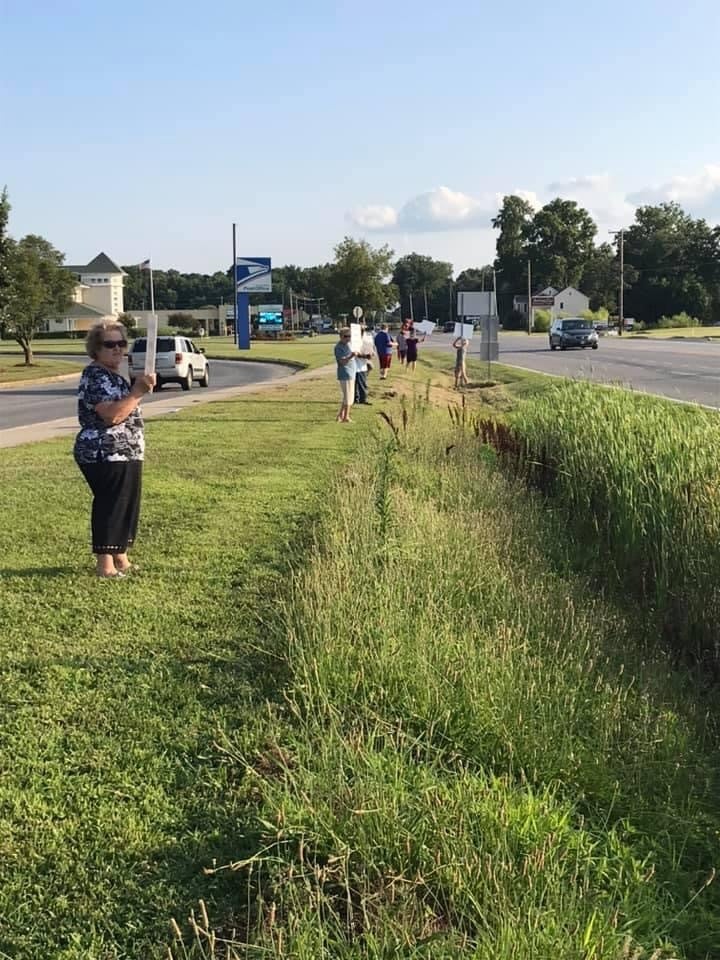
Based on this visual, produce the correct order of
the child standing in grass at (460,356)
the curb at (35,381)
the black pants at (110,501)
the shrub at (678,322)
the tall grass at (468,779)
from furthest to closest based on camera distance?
the shrub at (678,322) < the curb at (35,381) < the child standing in grass at (460,356) < the black pants at (110,501) < the tall grass at (468,779)

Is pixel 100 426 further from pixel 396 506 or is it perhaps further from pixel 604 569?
pixel 604 569

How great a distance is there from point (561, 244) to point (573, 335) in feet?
339

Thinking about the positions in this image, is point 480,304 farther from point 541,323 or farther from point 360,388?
point 541,323

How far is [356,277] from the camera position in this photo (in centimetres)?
7062

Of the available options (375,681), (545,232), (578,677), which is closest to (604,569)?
(578,677)

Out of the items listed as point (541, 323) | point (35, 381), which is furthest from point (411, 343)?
point (541, 323)

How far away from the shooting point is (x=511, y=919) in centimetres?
240

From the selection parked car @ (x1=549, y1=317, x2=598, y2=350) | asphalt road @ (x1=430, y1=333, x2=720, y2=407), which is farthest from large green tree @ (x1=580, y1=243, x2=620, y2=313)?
asphalt road @ (x1=430, y1=333, x2=720, y2=407)

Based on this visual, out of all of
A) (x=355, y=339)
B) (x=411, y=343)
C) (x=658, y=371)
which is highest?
(x=411, y=343)

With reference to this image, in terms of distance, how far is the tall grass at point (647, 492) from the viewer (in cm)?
615

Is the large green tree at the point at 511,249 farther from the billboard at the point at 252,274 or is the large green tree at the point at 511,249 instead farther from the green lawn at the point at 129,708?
the green lawn at the point at 129,708

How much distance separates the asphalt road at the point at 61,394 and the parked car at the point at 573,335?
52.2 ft

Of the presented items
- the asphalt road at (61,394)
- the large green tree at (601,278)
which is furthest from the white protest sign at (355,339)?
the large green tree at (601,278)

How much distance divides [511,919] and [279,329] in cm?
10334
